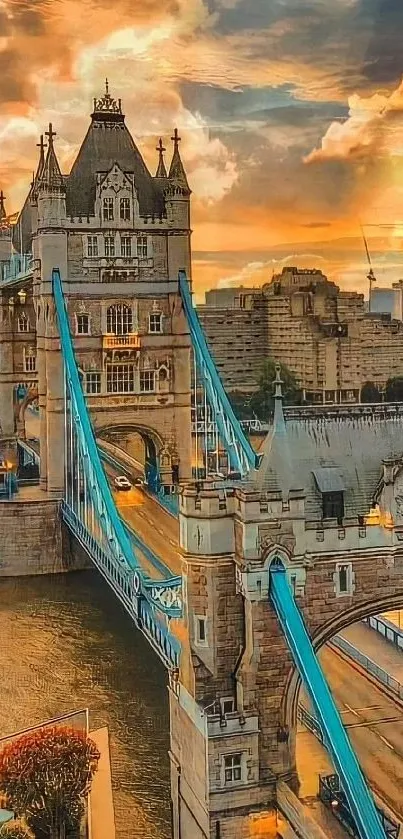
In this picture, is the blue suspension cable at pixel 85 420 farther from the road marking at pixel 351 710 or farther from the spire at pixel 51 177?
the road marking at pixel 351 710

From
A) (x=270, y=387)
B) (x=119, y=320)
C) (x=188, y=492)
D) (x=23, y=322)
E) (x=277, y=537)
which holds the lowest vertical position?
(x=277, y=537)

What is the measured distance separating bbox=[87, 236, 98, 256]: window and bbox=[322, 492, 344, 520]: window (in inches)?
256

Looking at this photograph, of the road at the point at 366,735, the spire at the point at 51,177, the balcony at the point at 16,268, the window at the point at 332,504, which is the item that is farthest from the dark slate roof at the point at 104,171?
the window at the point at 332,504

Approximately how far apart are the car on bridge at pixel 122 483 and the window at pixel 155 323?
1.63m

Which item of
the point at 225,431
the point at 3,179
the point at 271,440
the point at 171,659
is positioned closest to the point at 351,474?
the point at 271,440

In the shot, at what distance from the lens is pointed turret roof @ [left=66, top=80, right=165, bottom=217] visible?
11.1 metres

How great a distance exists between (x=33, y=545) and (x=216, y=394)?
2365 mm

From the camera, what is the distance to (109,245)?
450 inches

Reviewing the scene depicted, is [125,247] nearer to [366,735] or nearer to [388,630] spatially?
[388,630]

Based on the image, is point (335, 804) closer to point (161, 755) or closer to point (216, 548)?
point (216, 548)

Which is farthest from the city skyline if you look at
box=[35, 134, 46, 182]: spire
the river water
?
the river water

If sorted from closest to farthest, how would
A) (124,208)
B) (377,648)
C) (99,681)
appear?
(377,648) → (99,681) → (124,208)

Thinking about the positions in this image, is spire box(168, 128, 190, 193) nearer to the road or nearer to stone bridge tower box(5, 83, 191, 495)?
stone bridge tower box(5, 83, 191, 495)

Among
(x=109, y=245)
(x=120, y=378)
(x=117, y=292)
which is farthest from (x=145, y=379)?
(x=109, y=245)
